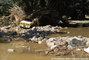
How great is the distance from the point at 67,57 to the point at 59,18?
15.9 m

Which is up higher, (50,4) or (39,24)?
(50,4)

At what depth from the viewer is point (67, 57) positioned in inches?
265

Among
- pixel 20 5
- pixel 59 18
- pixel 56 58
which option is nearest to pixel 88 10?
pixel 59 18

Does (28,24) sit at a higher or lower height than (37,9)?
lower

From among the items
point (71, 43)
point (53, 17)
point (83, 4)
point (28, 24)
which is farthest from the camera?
point (83, 4)

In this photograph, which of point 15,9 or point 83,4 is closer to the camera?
point 15,9

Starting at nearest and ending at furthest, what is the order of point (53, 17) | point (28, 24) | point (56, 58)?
point (56, 58), point (28, 24), point (53, 17)

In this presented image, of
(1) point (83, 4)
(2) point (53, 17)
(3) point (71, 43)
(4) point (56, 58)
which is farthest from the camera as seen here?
(1) point (83, 4)

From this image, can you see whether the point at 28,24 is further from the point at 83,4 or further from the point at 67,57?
the point at 83,4

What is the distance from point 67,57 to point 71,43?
2027 mm

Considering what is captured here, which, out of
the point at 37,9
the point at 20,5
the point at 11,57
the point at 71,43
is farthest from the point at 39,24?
the point at 11,57

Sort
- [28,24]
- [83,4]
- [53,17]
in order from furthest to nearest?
[83,4] < [53,17] < [28,24]

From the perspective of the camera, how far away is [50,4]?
802 inches

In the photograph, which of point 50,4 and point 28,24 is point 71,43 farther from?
point 50,4
